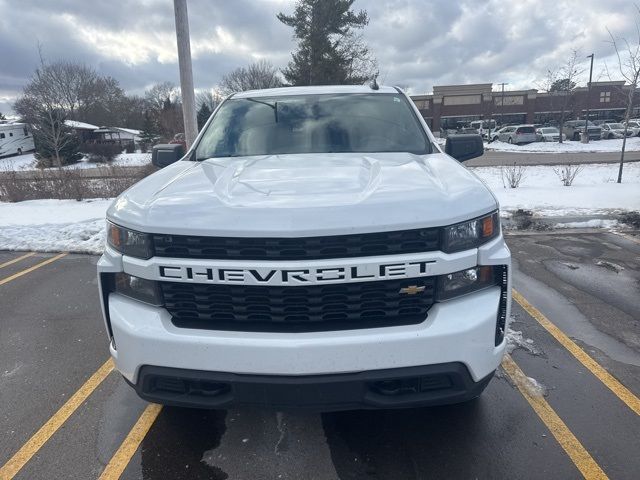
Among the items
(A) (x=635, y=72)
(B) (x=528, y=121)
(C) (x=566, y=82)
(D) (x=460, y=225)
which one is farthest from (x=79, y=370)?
(B) (x=528, y=121)

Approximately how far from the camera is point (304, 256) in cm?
210

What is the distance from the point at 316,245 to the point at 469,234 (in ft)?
2.42

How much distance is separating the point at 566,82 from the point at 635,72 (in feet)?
91.0

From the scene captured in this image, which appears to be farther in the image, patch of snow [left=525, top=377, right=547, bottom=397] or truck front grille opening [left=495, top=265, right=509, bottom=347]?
patch of snow [left=525, top=377, right=547, bottom=397]

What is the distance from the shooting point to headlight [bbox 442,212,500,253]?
2146 mm

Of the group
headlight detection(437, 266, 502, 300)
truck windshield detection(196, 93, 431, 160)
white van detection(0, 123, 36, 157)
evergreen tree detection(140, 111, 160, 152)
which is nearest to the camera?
headlight detection(437, 266, 502, 300)

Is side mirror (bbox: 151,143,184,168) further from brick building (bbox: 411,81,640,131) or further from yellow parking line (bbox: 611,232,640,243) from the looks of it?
brick building (bbox: 411,81,640,131)

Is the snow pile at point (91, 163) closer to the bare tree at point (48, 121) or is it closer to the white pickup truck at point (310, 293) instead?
the bare tree at point (48, 121)

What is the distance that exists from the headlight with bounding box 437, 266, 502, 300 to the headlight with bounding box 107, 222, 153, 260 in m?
1.40

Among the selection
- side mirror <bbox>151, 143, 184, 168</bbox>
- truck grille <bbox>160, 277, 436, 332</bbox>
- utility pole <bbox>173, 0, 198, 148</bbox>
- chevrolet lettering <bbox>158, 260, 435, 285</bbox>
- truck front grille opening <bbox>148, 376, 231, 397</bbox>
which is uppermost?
utility pole <bbox>173, 0, 198, 148</bbox>

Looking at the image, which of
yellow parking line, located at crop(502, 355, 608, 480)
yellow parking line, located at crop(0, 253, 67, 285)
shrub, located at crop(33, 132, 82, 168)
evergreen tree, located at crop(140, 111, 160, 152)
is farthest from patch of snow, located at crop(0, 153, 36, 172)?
yellow parking line, located at crop(502, 355, 608, 480)

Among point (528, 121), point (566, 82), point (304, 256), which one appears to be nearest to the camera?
point (304, 256)

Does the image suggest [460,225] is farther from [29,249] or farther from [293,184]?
[29,249]

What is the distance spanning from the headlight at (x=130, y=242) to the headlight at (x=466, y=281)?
1.40m
